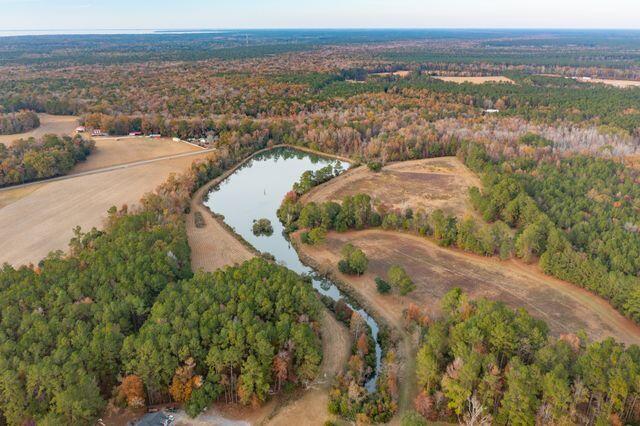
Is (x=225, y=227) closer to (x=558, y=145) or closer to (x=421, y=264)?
(x=421, y=264)

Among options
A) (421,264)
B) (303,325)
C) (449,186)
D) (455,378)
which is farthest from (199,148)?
(455,378)

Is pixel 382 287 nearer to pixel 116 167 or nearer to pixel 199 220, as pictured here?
pixel 199 220

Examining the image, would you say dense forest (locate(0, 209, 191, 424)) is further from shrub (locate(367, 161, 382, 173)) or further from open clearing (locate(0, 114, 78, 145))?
open clearing (locate(0, 114, 78, 145))

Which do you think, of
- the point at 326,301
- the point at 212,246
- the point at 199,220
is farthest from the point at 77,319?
the point at 199,220

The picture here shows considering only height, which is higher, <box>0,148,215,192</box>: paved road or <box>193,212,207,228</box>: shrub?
<box>0,148,215,192</box>: paved road

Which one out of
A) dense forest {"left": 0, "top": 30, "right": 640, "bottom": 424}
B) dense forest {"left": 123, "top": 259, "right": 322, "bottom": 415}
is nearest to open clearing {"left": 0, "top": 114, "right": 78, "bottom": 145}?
dense forest {"left": 0, "top": 30, "right": 640, "bottom": 424}

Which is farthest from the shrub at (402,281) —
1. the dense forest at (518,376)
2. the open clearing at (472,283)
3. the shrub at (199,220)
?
the shrub at (199,220)
